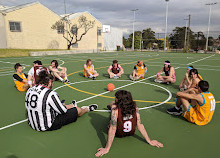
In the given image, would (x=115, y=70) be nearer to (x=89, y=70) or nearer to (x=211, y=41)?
(x=89, y=70)

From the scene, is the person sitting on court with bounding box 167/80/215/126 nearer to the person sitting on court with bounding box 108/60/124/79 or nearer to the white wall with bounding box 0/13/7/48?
the person sitting on court with bounding box 108/60/124/79

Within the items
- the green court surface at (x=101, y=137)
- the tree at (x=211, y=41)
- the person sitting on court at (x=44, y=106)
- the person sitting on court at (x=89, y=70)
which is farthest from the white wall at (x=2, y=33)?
the tree at (x=211, y=41)

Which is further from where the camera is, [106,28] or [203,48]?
[106,28]

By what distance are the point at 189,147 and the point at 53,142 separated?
2.71 meters

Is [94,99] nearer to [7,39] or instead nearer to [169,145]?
[169,145]

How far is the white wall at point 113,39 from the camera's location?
164ft

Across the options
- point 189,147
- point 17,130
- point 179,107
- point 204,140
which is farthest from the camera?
point 179,107

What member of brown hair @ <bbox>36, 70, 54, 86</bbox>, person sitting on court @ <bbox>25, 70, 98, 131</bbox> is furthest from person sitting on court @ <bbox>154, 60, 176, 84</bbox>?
brown hair @ <bbox>36, 70, 54, 86</bbox>

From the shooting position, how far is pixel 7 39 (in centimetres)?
2888

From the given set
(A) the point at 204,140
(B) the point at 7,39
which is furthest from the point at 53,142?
(B) the point at 7,39

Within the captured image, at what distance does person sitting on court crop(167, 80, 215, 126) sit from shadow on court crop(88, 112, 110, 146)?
1.97m

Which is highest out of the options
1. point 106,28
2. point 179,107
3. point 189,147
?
point 106,28

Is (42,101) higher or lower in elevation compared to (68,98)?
higher

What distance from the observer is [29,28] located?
3162 cm
